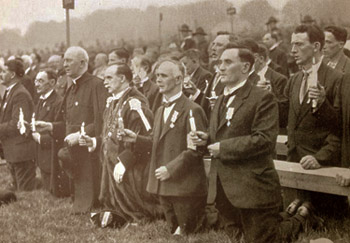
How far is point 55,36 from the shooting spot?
19.1 feet

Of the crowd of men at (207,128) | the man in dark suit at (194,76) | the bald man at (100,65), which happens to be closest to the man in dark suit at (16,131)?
the crowd of men at (207,128)

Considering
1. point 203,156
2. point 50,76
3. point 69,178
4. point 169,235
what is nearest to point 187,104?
point 203,156

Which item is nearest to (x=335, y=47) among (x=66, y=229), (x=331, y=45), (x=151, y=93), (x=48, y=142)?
(x=331, y=45)

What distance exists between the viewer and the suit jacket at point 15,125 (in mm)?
6309

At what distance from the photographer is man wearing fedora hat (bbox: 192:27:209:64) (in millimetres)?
4618

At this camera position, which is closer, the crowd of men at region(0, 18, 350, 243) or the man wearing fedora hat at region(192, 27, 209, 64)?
the crowd of men at region(0, 18, 350, 243)

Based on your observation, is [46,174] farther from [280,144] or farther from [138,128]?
[280,144]

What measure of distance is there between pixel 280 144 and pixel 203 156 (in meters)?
0.59

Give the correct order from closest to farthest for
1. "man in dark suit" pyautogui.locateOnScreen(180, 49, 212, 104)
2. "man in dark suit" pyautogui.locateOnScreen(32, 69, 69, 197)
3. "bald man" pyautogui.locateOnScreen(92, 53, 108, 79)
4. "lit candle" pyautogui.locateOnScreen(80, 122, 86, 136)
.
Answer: "man in dark suit" pyautogui.locateOnScreen(180, 49, 212, 104) → "lit candle" pyautogui.locateOnScreen(80, 122, 86, 136) → "bald man" pyautogui.locateOnScreen(92, 53, 108, 79) → "man in dark suit" pyautogui.locateOnScreen(32, 69, 69, 197)

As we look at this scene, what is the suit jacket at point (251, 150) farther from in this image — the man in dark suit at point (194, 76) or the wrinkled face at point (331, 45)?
the man in dark suit at point (194, 76)

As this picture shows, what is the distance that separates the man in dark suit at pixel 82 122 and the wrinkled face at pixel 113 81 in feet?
1.06

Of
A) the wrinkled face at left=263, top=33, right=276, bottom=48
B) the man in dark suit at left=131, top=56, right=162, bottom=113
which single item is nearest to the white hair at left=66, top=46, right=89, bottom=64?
the man in dark suit at left=131, top=56, right=162, bottom=113

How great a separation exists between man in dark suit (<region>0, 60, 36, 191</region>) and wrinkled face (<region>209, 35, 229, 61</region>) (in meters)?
2.82

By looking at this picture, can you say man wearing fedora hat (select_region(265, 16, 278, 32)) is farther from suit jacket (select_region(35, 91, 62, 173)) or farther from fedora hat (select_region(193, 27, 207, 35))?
suit jacket (select_region(35, 91, 62, 173))
